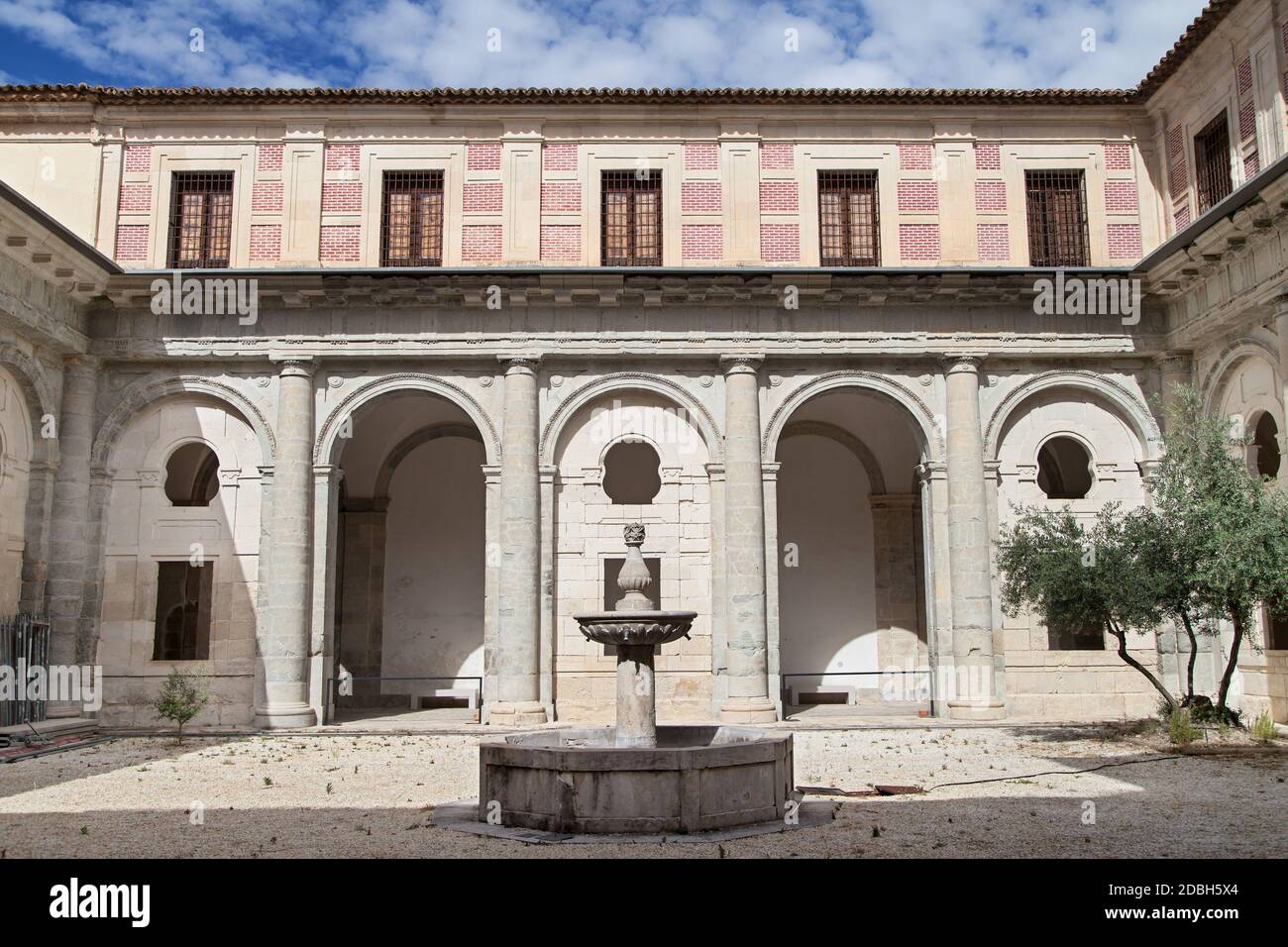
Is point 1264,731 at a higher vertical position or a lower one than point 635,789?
lower

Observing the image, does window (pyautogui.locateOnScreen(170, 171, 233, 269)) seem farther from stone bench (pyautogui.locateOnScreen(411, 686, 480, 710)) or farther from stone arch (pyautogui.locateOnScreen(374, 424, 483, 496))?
stone bench (pyautogui.locateOnScreen(411, 686, 480, 710))

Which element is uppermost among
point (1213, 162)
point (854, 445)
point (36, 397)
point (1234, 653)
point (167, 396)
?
point (1213, 162)

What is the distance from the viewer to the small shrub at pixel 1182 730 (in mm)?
14203

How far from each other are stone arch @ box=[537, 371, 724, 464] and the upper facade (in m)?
2.05

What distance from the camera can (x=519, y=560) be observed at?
17828 mm

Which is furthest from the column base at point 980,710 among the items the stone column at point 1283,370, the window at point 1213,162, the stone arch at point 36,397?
the stone arch at point 36,397

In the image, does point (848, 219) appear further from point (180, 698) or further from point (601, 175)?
point (180, 698)

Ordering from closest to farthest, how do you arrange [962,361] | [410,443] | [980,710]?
[980,710] < [962,361] < [410,443]

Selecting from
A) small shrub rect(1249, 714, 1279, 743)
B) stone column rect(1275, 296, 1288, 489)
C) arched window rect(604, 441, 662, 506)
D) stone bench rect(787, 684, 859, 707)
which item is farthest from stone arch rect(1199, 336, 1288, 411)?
arched window rect(604, 441, 662, 506)

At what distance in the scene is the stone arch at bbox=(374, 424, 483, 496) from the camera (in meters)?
23.2

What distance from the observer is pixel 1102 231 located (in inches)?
754

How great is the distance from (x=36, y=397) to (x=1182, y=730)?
1710 centimetres

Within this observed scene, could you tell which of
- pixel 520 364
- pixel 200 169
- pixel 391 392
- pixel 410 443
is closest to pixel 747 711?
pixel 520 364

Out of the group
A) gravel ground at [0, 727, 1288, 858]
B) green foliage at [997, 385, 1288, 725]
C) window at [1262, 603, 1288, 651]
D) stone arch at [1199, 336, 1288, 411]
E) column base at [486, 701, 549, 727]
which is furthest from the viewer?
column base at [486, 701, 549, 727]
